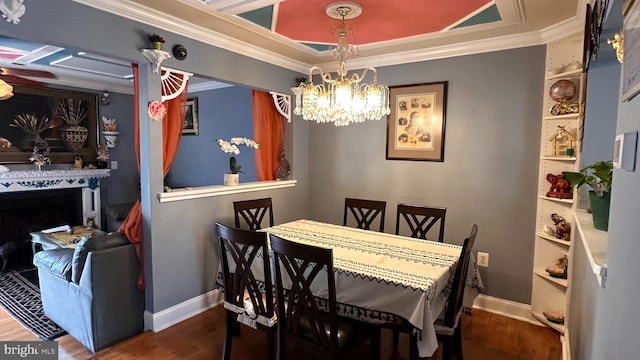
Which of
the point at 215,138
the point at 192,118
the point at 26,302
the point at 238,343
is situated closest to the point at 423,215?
the point at 238,343

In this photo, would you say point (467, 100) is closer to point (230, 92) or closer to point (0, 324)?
point (230, 92)

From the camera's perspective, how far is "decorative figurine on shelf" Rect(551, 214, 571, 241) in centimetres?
275

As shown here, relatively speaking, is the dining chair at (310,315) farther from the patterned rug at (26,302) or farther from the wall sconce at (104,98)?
the wall sconce at (104,98)

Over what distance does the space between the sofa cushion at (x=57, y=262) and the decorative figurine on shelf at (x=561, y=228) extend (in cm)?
372

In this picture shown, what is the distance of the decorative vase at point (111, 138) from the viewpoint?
5072mm

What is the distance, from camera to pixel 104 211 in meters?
5.07

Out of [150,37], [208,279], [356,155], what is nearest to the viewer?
[150,37]

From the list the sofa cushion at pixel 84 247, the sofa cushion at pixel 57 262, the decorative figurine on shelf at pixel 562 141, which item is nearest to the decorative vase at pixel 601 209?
the decorative figurine on shelf at pixel 562 141

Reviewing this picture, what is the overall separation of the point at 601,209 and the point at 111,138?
5.61 meters

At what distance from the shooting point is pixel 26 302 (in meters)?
3.22

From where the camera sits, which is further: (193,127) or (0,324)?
(193,127)

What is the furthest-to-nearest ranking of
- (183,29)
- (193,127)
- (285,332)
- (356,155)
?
(193,127) < (356,155) < (183,29) < (285,332)

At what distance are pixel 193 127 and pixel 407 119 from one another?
345cm

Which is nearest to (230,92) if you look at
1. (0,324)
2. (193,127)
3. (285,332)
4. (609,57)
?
(193,127)
